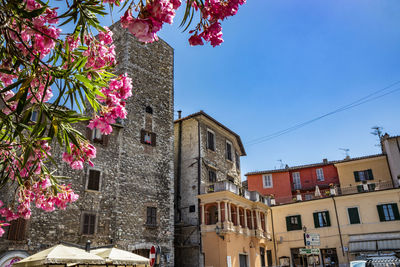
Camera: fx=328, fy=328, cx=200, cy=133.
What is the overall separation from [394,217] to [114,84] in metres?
28.9

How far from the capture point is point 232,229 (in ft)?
77.3

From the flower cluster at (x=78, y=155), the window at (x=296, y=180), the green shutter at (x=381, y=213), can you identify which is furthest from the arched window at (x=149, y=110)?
the window at (x=296, y=180)

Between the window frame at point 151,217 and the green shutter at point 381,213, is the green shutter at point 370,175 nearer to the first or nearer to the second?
the green shutter at point 381,213

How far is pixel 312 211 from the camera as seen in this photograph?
29969 millimetres

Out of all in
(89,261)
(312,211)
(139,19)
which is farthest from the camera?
(312,211)

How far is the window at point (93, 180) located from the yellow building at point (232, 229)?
843 cm

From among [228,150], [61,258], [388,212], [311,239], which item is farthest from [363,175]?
[61,258]

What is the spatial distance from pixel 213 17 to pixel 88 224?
16.7 meters

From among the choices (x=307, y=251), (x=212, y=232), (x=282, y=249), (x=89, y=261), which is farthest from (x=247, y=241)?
(x=89, y=261)

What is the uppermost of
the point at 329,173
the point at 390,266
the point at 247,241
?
the point at 329,173

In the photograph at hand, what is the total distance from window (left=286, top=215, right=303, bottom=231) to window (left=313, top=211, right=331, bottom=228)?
4.80ft

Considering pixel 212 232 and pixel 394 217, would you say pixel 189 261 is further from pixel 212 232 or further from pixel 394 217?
pixel 394 217

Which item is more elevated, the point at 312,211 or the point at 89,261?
the point at 312,211

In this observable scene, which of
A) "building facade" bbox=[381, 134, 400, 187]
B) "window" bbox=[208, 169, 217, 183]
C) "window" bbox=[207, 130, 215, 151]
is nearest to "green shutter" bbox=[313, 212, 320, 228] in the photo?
"building facade" bbox=[381, 134, 400, 187]
